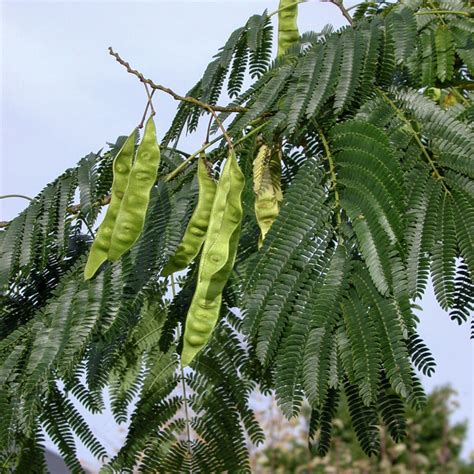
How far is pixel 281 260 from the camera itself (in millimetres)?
2463

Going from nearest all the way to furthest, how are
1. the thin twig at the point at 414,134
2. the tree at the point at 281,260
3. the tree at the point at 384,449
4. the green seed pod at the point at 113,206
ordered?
1. the tree at the point at 281,260
2. the thin twig at the point at 414,134
3. the green seed pod at the point at 113,206
4. the tree at the point at 384,449

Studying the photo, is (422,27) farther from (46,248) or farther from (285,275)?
(46,248)

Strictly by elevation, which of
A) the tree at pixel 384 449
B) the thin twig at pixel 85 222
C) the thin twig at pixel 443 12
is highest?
the tree at pixel 384 449

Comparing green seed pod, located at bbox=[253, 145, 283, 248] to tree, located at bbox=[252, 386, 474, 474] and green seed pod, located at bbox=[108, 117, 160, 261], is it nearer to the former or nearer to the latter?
green seed pod, located at bbox=[108, 117, 160, 261]

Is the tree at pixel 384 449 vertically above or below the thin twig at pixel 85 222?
above

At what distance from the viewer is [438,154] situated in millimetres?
2568

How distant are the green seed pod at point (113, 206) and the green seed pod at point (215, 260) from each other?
0.28m

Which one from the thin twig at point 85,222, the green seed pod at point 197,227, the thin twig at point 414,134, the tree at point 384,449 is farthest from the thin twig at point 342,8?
the tree at point 384,449

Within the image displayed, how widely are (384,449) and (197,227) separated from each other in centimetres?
590

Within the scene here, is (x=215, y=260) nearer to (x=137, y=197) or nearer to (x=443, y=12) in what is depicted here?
(x=137, y=197)

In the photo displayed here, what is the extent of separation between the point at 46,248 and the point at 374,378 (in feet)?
3.61

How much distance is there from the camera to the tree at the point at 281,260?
2398 millimetres

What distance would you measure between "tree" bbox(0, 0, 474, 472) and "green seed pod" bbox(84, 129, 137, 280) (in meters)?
0.10

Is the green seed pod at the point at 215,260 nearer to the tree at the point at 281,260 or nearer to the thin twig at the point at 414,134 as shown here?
the tree at the point at 281,260
